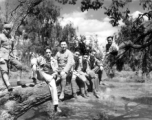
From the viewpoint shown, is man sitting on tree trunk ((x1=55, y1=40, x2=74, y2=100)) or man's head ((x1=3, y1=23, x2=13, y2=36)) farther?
man's head ((x1=3, y1=23, x2=13, y2=36))

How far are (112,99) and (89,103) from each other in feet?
4.15

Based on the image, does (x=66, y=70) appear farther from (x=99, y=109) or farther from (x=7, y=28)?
(x=7, y=28)

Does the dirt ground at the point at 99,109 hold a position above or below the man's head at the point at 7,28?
below

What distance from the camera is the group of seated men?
20.1 ft

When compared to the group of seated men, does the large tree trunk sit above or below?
below

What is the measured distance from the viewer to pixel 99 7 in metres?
7.98

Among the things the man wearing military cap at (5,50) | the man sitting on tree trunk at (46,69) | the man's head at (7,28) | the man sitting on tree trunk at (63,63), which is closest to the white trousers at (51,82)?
the man sitting on tree trunk at (46,69)

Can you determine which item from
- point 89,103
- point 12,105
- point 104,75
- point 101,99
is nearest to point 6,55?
point 12,105

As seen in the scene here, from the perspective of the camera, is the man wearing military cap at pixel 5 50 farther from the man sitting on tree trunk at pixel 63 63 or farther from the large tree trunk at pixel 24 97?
the man sitting on tree trunk at pixel 63 63

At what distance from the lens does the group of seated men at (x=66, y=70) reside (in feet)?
20.1

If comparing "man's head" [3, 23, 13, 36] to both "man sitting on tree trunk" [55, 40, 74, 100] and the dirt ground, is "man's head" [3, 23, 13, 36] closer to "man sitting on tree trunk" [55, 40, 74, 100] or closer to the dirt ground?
"man sitting on tree trunk" [55, 40, 74, 100]

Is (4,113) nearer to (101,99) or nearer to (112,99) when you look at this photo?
(101,99)

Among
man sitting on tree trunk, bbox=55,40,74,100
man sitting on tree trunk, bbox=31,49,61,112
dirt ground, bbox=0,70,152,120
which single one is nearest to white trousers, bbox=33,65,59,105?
man sitting on tree trunk, bbox=31,49,61,112

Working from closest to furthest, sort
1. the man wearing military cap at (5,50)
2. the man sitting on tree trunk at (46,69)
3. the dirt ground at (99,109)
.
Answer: the dirt ground at (99,109) < the man sitting on tree trunk at (46,69) < the man wearing military cap at (5,50)
